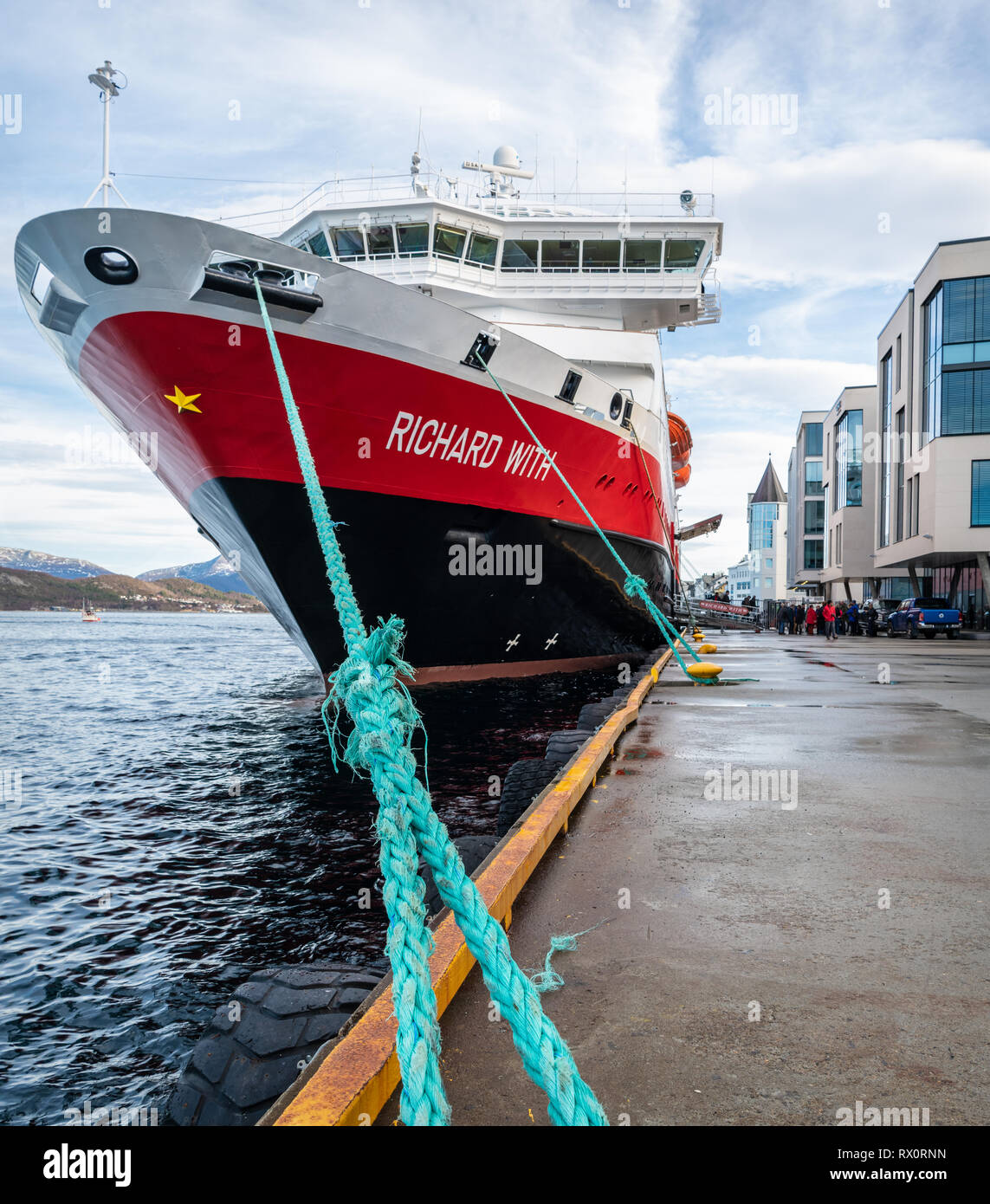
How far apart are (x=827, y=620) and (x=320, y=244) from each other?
903 inches

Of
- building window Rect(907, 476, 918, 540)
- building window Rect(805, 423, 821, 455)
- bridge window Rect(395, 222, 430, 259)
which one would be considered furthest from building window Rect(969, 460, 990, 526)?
building window Rect(805, 423, 821, 455)

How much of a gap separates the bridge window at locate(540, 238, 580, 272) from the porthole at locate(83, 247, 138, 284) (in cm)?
879

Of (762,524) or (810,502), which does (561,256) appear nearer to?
(810,502)

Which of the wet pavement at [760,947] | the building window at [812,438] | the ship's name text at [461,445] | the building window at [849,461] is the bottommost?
the wet pavement at [760,947]

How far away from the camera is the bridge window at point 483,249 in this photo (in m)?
14.6

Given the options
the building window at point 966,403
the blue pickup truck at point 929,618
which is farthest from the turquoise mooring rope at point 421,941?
the building window at point 966,403

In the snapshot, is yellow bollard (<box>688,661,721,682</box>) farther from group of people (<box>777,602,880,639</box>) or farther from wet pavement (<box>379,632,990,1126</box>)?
group of people (<box>777,602,880,639</box>)

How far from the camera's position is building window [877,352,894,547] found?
37.9 metres

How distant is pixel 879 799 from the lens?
4766mm

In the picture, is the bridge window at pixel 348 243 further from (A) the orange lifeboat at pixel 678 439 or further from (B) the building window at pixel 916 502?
(B) the building window at pixel 916 502

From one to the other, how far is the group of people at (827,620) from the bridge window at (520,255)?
19448 millimetres

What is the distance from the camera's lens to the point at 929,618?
2848 cm

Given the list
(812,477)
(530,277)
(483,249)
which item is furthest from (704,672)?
(812,477)
